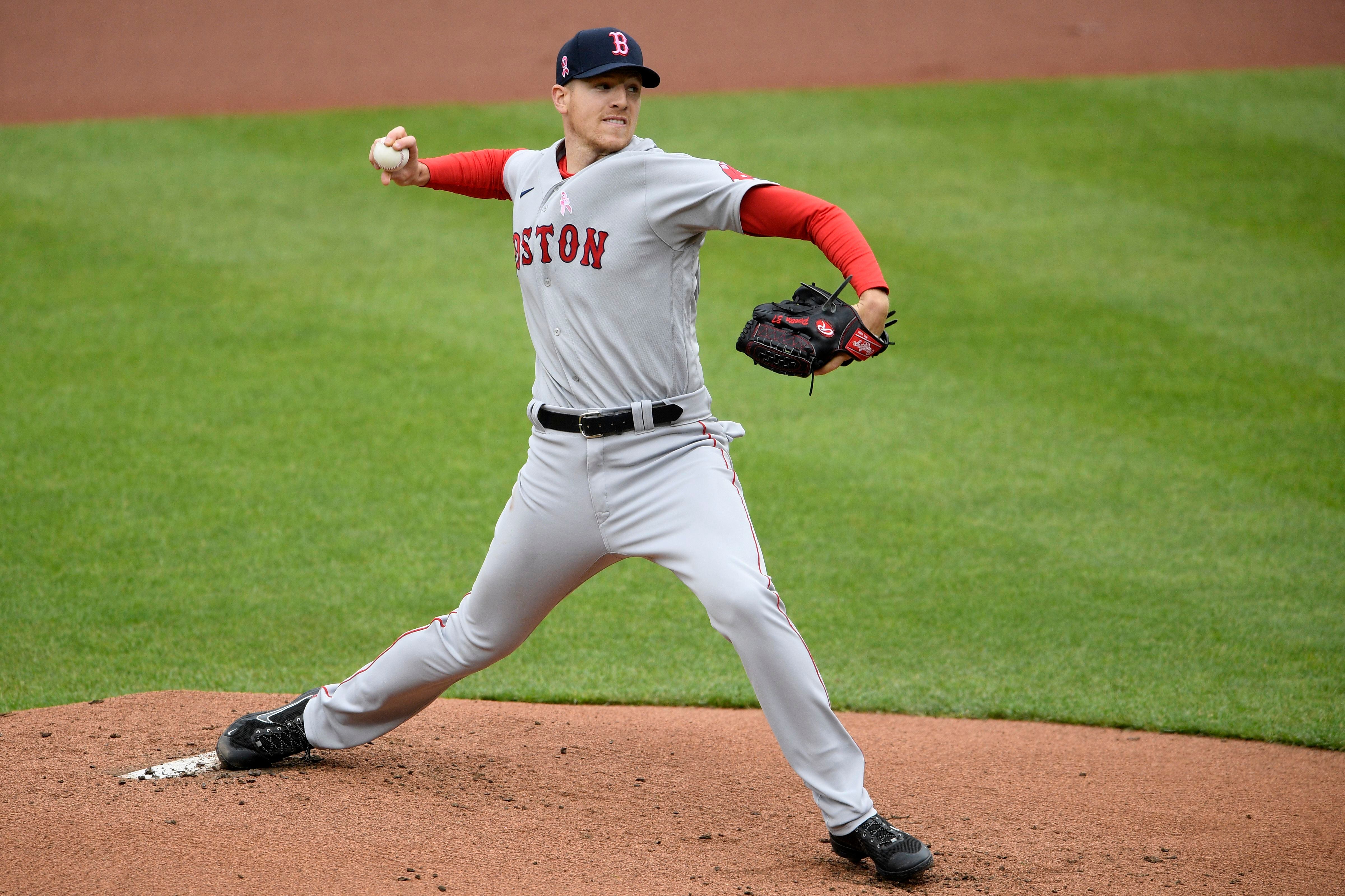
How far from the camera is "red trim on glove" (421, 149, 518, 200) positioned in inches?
142

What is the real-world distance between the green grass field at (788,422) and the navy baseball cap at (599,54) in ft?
7.84

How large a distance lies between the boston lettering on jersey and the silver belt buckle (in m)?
0.36

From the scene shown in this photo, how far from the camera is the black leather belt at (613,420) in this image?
10.4 feet

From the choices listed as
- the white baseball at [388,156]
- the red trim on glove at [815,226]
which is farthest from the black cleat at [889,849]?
the white baseball at [388,156]

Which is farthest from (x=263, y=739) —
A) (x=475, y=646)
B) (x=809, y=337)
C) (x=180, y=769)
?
(x=809, y=337)

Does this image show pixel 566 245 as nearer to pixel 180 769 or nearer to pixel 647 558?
pixel 647 558

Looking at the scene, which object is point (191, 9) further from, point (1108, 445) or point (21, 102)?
point (1108, 445)

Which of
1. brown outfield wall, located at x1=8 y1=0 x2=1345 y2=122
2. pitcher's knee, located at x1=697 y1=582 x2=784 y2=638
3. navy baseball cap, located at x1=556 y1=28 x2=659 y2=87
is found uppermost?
brown outfield wall, located at x1=8 y1=0 x2=1345 y2=122

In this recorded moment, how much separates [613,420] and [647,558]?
0.36 meters

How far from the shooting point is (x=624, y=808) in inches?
139

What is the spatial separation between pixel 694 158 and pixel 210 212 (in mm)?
8252

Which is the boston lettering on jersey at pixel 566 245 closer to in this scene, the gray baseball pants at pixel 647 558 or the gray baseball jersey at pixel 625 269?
the gray baseball jersey at pixel 625 269

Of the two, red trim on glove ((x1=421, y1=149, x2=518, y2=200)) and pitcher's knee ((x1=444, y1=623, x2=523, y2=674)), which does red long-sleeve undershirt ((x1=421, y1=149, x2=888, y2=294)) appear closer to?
red trim on glove ((x1=421, y1=149, x2=518, y2=200))

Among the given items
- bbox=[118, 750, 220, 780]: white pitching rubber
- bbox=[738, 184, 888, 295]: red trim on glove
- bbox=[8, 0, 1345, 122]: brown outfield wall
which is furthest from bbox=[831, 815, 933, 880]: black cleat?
bbox=[8, 0, 1345, 122]: brown outfield wall
